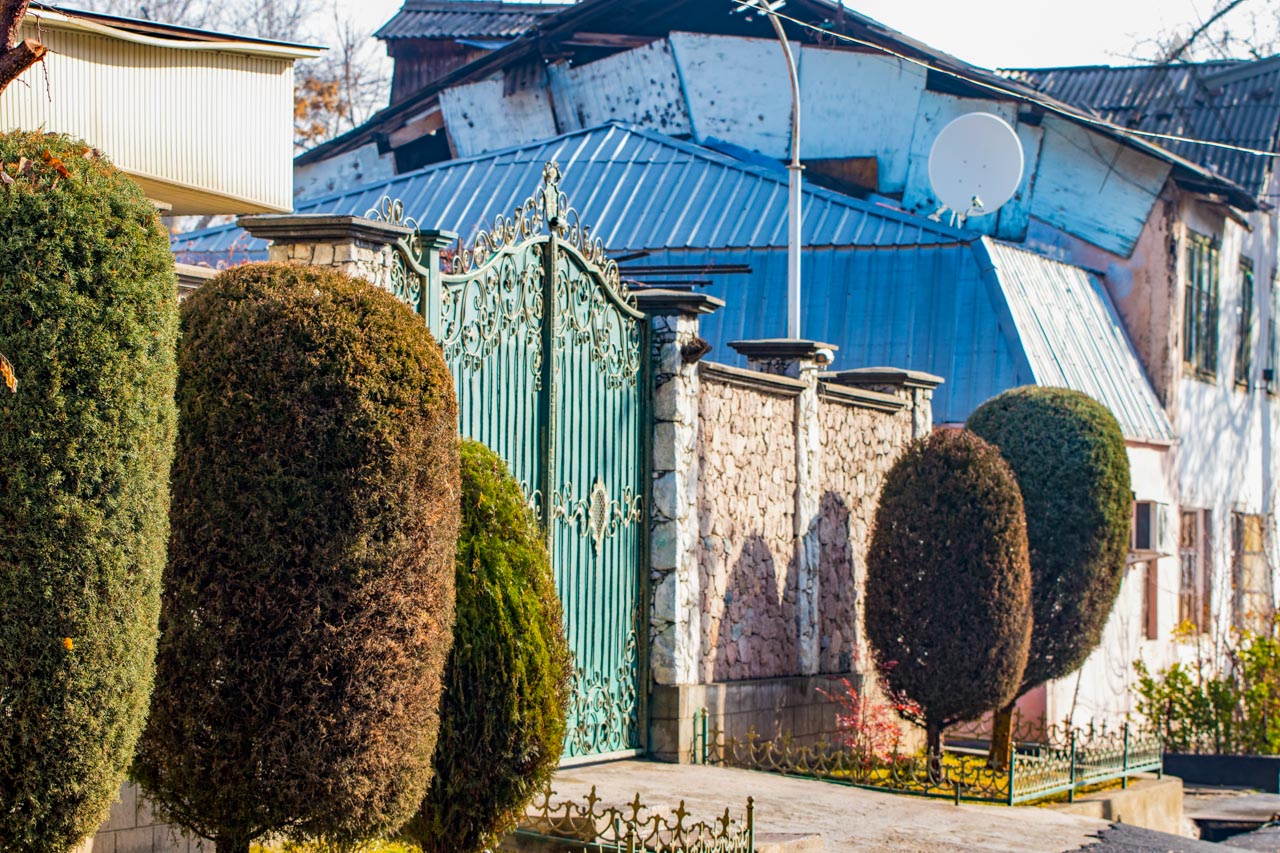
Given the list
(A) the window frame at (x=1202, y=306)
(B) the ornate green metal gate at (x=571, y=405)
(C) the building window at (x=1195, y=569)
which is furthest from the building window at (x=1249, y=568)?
(B) the ornate green metal gate at (x=571, y=405)

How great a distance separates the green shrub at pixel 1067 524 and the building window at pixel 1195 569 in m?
7.00

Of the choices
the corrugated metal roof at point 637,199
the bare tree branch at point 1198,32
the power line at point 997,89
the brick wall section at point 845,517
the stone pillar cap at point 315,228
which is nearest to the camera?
the stone pillar cap at point 315,228

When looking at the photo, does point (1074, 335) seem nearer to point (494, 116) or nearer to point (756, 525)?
point (756, 525)

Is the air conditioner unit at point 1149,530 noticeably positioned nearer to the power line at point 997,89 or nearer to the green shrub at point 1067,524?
the green shrub at point 1067,524

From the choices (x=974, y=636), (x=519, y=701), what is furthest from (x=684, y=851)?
(x=974, y=636)

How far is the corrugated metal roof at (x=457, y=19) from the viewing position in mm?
28953

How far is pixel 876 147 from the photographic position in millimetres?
21062

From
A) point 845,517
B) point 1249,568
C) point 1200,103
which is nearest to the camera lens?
point 845,517

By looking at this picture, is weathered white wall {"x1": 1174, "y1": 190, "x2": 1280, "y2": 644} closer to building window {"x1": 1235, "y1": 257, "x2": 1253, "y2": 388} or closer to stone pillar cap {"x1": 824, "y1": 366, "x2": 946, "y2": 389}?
building window {"x1": 1235, "y1": 257, "x2": 1253, "y2": 388}

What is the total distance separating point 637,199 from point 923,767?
8.48 metres

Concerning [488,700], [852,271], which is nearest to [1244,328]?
[852,271]

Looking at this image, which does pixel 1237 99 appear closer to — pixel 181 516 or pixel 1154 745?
pixel 1154 745

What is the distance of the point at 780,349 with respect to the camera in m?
13.4

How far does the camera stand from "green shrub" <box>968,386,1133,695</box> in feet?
45.3
